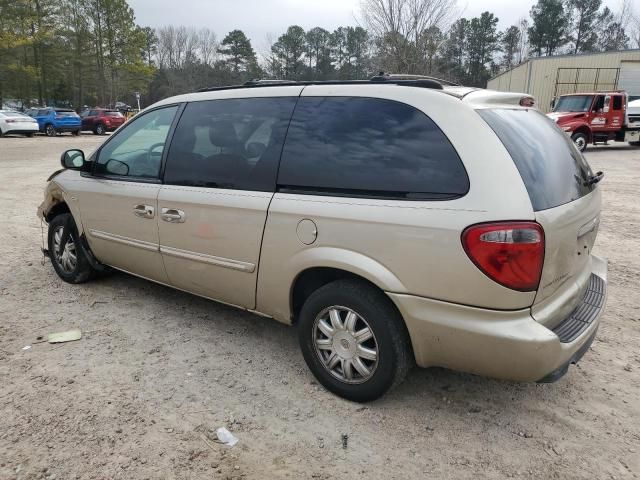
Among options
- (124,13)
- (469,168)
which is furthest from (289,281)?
(124,13)

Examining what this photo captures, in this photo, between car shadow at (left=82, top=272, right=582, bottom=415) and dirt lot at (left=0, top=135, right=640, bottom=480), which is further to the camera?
car shadow at (left=82, top=272, right=582, bottom=415)

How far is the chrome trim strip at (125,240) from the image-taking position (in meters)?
3.79

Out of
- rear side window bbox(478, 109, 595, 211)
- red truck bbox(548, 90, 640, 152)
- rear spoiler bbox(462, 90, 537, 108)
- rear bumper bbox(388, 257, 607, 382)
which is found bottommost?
rear bumper bbox(388, 257, 607, 382)

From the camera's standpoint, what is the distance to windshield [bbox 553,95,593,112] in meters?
18.4

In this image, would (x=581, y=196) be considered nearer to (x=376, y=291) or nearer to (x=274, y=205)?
(x=376, y=291)

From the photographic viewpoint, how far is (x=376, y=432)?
264 centimetres

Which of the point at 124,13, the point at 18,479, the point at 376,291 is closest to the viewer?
the point at 18,479

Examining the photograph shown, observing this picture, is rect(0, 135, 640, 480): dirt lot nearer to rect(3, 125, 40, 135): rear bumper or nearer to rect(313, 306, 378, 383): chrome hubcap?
rect(313, 306, 378, 383): chrome hubcap

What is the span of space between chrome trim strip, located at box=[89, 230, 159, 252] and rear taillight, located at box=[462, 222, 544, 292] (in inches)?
95.9

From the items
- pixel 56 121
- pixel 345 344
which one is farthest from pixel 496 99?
pixel 56 121

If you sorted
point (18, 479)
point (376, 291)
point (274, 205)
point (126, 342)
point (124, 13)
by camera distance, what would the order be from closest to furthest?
1. point (18, 479)
2. point (376, 291)
3. point (274, 205)
4. point (126, 342)
5. point (124, 13)

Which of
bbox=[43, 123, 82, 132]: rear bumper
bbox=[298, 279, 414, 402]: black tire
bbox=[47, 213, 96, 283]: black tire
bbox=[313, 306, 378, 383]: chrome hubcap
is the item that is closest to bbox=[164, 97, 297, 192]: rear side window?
bbox=[298, 279, 414, 402]: black tire

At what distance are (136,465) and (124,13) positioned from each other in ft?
162

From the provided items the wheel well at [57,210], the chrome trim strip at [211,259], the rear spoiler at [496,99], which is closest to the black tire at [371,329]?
the chrome trim strip at [211,259]
